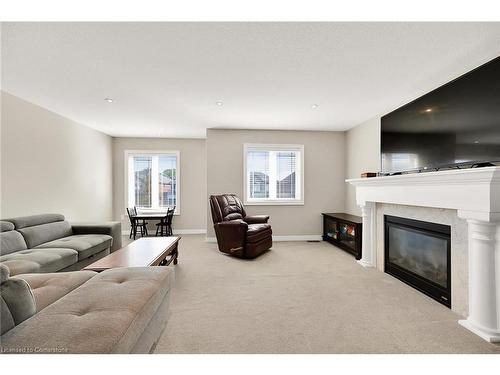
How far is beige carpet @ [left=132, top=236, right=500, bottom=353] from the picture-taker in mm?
1797

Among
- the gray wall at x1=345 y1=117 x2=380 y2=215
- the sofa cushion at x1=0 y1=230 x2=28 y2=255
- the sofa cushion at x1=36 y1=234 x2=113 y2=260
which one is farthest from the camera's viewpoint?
the gray wall at x1=345 y1=117 x2=380 y2=215

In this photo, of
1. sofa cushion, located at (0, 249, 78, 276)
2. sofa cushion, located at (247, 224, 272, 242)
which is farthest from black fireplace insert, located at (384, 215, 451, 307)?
sofa cushion, located at (0, 249, 78, 276)

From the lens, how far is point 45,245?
122 inches

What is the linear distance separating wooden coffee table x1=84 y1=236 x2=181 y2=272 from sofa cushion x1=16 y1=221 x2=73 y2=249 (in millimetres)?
1010

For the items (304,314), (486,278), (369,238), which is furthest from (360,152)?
(304,314)

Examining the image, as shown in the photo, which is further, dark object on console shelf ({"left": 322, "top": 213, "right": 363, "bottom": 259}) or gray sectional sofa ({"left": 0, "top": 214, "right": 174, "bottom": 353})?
dark object on console shelf ({"left": 322, "top": 213, "right": 363, "bottom": 259})

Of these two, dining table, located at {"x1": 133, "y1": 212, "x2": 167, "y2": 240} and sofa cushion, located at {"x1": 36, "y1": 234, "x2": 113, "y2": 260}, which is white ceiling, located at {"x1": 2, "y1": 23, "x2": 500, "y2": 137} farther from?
dining table, located at {"x1": 133, "y1": 212, "x2": 167, "y2": 240}

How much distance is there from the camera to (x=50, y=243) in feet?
10.5

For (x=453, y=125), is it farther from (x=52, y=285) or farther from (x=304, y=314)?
(x=52, y=285)

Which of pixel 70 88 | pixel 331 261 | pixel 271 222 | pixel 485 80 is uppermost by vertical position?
pixel 70 88
